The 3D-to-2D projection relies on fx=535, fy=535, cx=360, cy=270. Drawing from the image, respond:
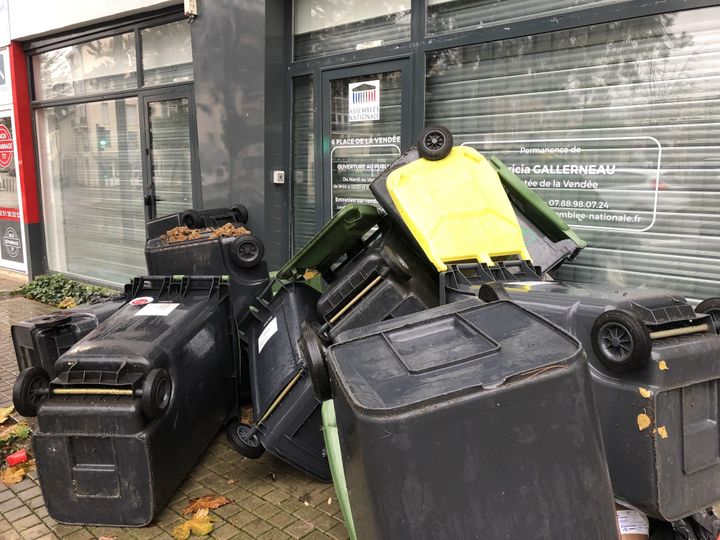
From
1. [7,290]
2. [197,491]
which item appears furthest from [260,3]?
[7,290]

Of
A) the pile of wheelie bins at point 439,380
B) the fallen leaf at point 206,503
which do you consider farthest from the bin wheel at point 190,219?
the fallen leaf at point 206,503

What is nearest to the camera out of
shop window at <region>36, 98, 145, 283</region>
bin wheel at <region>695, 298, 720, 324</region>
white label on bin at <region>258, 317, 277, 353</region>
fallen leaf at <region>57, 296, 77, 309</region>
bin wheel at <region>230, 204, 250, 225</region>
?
bin wheel at <region>695, 298, 720, 324</region>

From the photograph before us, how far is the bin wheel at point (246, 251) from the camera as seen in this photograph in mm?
3965

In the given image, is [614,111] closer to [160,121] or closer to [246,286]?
[246,286]

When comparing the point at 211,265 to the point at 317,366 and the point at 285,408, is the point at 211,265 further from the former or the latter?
the point at 317,366

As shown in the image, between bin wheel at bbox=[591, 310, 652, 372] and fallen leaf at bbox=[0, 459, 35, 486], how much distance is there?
11.2 feet

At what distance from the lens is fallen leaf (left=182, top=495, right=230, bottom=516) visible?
292 centimetres

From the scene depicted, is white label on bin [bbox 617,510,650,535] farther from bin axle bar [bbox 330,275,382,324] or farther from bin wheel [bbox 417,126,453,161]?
bin wheel [bbox 417,126,453,161]

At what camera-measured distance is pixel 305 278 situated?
3711mm

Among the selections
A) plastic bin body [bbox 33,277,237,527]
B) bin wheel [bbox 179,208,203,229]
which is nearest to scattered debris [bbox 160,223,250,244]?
bin wheel [bbox 179,208,203,229]

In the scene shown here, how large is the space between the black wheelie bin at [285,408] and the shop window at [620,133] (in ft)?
7.50

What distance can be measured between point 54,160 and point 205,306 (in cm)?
706

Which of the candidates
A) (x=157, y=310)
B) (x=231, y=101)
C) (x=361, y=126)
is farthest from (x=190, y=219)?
(x=361, y=126)

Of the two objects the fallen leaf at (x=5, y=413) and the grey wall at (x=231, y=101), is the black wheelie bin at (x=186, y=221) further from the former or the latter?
the fallen leaf at (x=5, y=413)
